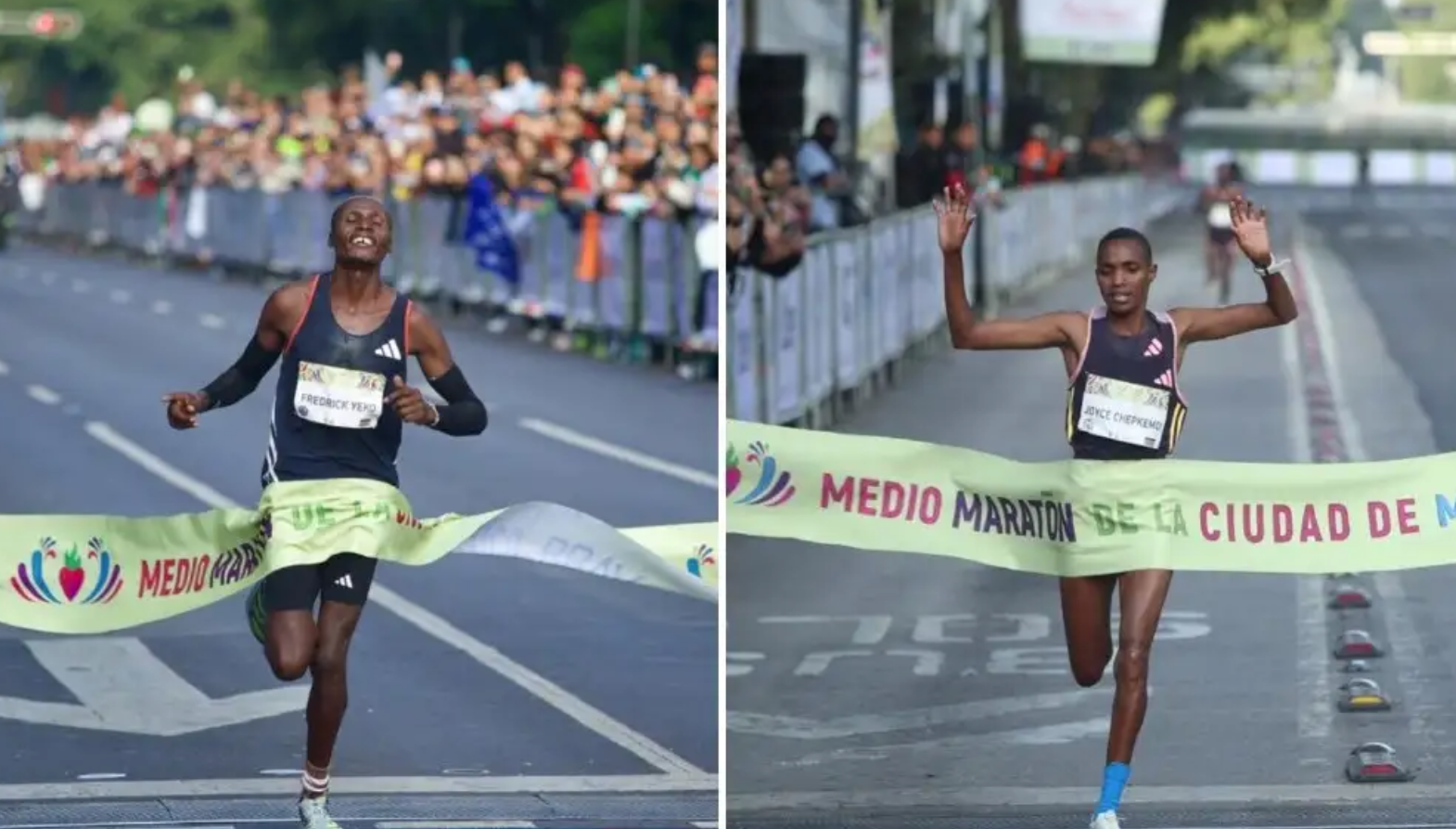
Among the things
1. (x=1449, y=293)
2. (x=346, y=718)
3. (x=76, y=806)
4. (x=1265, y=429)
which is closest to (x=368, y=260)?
(x=76, y=806)

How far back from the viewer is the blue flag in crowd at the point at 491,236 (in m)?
35.3

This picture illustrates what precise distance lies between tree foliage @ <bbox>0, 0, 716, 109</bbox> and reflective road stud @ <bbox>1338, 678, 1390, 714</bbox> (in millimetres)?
40434

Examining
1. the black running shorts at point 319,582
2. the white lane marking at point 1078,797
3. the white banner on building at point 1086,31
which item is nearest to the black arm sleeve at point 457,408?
the black running shorts at point 319,582

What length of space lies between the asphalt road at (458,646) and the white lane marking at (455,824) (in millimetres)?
116

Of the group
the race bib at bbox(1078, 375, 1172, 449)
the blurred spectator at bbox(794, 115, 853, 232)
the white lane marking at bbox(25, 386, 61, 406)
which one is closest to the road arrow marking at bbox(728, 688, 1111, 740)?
the race bib at bbox(1078, 375, 1172, 449)

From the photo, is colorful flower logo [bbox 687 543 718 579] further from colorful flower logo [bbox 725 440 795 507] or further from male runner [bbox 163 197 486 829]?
male runner [bbox 163 197 486 829]

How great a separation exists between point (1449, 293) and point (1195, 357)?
40.6ft

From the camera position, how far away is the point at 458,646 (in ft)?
51.8

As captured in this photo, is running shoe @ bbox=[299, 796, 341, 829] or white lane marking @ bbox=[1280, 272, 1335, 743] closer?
running shoe @ bbox=[299, 796, 341, 829]

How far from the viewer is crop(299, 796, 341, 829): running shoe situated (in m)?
10.3

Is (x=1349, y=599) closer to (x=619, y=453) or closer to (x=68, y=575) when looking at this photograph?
(x=68, y=575)

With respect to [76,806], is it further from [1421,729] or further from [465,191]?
[465,191]

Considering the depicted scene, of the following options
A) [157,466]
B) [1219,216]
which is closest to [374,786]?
[157,466]

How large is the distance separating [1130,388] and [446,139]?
88.9 feet
